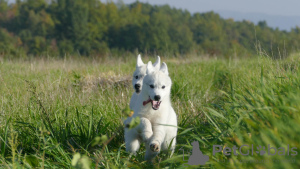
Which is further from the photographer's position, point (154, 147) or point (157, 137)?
point (157, 137)

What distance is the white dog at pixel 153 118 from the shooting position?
376cm

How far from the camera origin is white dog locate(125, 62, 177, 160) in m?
3.76

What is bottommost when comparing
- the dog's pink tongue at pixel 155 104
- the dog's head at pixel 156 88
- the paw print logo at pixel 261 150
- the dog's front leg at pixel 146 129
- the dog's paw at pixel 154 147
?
the dog's paw at pixel 154 147

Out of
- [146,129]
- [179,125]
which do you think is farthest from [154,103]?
[179,125]

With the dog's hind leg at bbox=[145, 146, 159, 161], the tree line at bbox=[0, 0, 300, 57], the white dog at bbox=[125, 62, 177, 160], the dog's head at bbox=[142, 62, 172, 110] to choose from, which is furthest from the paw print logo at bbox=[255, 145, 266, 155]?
the tree line at bbox=[0, 0, 300, 57]

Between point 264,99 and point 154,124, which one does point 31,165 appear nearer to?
point 154,124

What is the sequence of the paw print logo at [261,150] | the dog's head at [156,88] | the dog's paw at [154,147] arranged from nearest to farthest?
the paw print logo at [261,150], the dog's paw at [154,147], the dog's head at [156,88]

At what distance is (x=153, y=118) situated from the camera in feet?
12.9

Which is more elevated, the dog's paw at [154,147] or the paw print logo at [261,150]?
the paw print logo at [261,150]

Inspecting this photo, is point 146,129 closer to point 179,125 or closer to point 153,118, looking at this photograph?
point 153,118

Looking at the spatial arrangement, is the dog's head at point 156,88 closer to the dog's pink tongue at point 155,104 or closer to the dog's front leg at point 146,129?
the dog's pink tongue at point 155,104

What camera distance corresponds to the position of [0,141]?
Result: 4441 mm

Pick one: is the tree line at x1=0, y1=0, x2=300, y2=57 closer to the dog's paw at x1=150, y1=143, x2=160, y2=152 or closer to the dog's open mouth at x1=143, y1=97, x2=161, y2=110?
the dog's open mouth at x1=143, y1=97, x2=161, y2=110

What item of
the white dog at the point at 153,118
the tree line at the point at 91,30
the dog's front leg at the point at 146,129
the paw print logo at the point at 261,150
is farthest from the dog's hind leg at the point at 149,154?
the tree line at the point at 91,30
